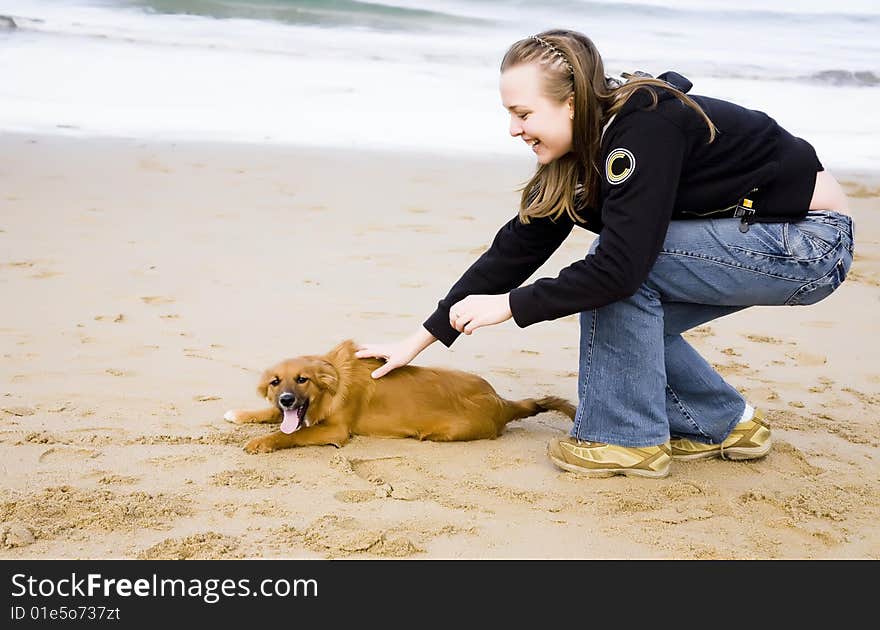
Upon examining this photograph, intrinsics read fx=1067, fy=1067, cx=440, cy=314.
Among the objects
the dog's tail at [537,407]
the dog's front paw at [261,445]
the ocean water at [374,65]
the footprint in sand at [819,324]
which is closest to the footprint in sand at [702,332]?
the footprint in sand at [819,324]

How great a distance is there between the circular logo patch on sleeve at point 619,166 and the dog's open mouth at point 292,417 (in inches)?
50.0

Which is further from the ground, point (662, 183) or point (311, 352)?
point (662, 183)

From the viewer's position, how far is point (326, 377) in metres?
3.57

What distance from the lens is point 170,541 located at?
2.66 meters

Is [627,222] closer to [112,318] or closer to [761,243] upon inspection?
[761,243]

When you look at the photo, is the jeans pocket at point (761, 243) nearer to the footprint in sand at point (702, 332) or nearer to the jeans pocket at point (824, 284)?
the jeans pocket at point (824, 284)

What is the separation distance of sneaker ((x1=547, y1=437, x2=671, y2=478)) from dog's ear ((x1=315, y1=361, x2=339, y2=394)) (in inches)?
32.4

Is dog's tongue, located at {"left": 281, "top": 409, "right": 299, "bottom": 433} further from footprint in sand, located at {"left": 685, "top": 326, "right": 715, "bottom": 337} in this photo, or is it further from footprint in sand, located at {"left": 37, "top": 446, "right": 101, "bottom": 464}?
footprint in sand, located at {"left": 685, "top": 326, "right": 715, "bottom": 337}

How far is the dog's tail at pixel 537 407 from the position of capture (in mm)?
3754

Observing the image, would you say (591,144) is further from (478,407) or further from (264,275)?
(264,275)

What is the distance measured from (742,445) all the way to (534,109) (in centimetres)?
Result: 132

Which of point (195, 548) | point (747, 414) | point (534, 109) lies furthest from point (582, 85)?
point (195, 548)

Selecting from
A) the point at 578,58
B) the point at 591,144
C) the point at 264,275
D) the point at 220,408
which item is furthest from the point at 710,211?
the point at 264,275
